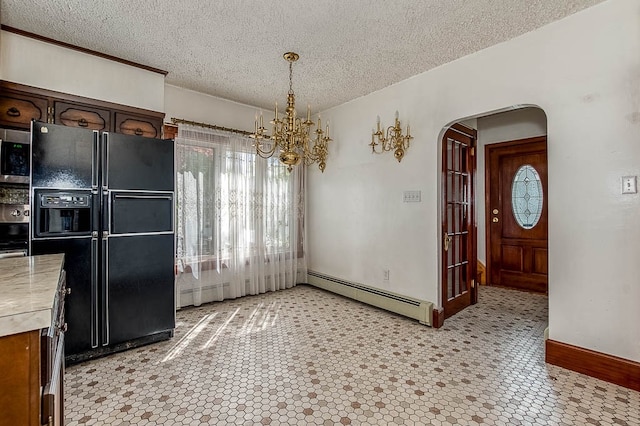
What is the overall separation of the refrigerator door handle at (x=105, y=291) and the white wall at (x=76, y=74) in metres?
1.51

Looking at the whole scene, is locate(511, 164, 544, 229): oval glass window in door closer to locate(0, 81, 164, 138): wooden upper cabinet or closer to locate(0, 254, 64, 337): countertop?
locate(0, 81, 164, 138): wooden upper cabinet

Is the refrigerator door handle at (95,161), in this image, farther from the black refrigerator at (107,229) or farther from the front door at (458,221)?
the front door at (458,221)

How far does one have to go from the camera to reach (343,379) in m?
2.30

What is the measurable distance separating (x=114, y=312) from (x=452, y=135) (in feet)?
12.6

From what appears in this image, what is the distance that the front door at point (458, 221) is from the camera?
3.49 metres

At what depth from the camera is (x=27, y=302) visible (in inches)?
37.9

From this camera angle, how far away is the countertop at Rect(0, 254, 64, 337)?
2.81 feet

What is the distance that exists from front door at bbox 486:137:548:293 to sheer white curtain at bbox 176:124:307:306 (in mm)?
3223

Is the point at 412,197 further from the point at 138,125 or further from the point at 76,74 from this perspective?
the point at 76,74

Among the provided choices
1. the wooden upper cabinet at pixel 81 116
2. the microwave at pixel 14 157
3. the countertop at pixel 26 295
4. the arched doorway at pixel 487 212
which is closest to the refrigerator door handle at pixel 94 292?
the microwave at pixel 14 157

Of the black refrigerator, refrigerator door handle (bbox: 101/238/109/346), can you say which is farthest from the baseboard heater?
refrigerator door handle (bbox: 101/238/109/346)

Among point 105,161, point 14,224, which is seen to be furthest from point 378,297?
point 14,224

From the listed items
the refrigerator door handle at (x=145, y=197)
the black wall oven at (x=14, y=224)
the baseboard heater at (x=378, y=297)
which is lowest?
the baseboard heater at (x=378, y=297)

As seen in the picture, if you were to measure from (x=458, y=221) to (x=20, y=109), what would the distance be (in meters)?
4.52
